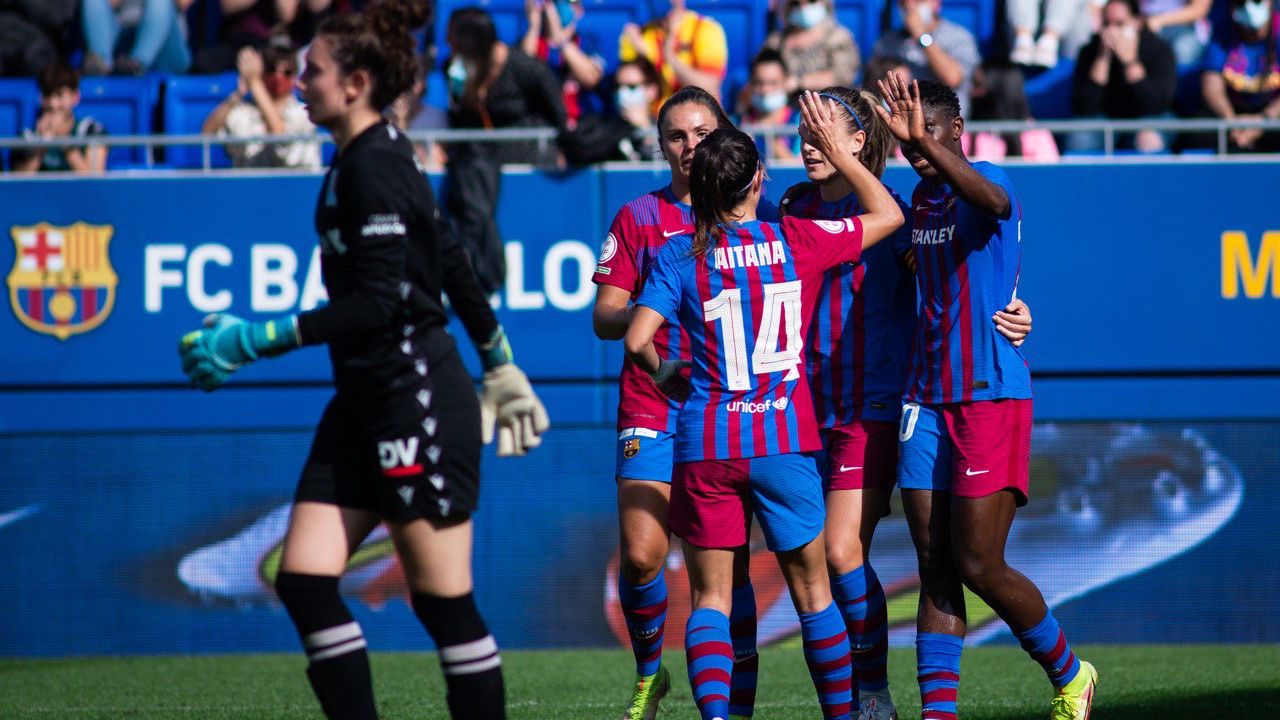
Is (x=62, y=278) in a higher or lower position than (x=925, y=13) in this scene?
lower

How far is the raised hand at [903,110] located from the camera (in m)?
4.51

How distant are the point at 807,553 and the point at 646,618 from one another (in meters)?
0.99

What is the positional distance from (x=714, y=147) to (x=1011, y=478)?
4.57 feet

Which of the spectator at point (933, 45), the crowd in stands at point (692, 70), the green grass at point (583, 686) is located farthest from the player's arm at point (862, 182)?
the spectator at point (933, 45)

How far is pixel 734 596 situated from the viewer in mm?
5152

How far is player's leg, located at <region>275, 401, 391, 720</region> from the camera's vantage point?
3773 millimetres

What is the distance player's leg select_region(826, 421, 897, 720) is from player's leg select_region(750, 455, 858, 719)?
1.38 ft

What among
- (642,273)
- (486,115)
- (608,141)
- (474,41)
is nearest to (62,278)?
(486,115)

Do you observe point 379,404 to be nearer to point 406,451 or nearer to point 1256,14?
point 406,451

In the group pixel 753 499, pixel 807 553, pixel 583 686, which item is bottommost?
pixel 583 686

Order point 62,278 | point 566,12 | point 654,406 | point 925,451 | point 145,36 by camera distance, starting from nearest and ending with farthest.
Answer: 1. point 925,451
2. point 654,406
3. point 62,278
4. point 566,12
5. point 145,36

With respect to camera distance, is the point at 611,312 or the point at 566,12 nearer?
the point at 611,312

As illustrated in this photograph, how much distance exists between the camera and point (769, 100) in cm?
986

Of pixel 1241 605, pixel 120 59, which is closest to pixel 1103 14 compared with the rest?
pixel 1241 605
